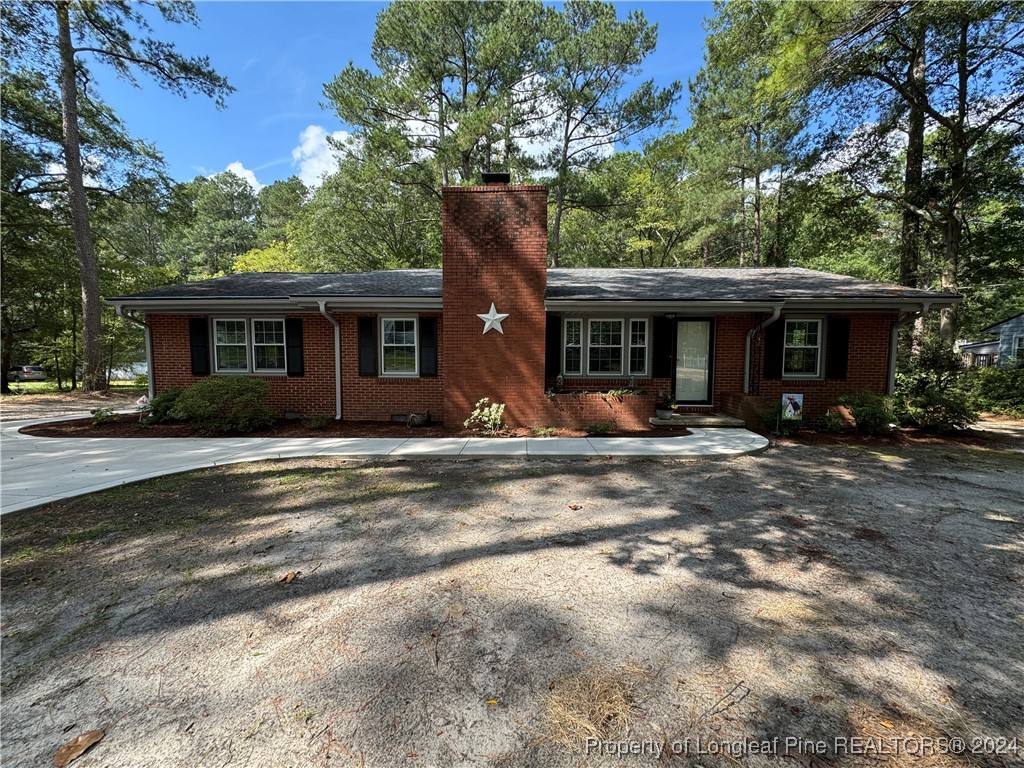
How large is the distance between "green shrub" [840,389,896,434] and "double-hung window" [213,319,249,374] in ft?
43.0

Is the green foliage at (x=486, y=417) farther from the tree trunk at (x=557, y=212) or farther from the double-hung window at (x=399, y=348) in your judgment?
the tree trunk at (x=557, y=212)

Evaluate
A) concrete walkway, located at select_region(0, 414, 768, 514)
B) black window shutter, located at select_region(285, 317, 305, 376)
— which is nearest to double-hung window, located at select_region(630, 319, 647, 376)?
concrete walkway, located at select_region(0, 414, 768, 514)

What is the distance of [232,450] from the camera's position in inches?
273

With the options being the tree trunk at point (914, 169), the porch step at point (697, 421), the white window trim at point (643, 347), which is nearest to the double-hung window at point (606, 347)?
the white window trim at point (643, 347)

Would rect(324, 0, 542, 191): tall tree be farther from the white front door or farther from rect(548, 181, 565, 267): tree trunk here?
the white front door

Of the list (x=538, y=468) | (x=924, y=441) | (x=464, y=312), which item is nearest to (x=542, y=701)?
(x=538, y=468)

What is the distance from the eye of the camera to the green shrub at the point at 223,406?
26.9 ft

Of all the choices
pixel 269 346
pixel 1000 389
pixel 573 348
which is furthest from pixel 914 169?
pixel 269 346

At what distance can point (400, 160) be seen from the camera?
755 inches

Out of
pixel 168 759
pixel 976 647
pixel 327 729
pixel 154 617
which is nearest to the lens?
pixel 168 759

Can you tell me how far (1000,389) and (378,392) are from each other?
702 inches

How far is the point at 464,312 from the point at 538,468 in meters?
3.84

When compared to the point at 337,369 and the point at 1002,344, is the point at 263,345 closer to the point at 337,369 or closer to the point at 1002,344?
the point at 337,369

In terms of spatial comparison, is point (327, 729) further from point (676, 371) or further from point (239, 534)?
point (676, 371)
